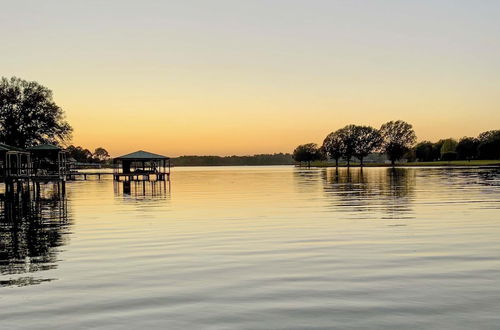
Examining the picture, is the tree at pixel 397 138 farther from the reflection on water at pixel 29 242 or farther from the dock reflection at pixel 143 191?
the reflection on water at pixel 29 242

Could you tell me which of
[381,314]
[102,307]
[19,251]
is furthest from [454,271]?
[19,251]

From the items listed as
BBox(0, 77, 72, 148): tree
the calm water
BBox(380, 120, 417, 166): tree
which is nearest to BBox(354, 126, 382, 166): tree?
BBox(380, 120, 417, 166): tree

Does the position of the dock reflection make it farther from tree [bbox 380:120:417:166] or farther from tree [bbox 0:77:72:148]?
tree [bbox 380:120:417:166]

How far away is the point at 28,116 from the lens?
92250 mm

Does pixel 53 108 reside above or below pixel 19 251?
above

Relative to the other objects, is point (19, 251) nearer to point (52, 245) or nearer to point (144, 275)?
point (52, 245)

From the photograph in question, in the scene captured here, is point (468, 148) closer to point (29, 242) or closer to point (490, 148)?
point (490, 148)

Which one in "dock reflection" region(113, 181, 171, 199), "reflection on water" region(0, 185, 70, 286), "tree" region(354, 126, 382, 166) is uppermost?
"tree" region(354, 126, 382, 166)

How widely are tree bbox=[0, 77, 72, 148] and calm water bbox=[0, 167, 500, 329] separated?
73680 millimetres

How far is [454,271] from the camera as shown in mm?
11812

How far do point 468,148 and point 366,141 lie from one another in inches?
1363

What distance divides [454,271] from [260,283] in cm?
437

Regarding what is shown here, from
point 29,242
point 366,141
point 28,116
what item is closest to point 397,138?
point 366,141

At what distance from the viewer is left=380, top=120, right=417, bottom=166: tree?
186 m
